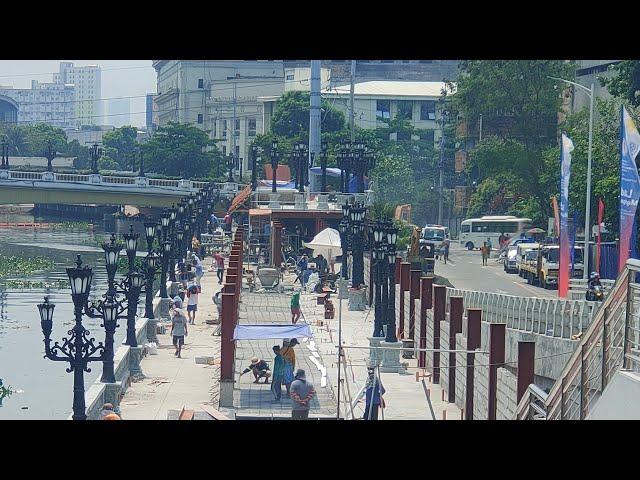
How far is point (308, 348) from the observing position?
80.2 ft

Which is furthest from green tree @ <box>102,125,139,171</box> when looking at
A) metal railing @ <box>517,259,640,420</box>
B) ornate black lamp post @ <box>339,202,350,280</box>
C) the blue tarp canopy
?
metal railing @ <box>517,259,640,420</box>

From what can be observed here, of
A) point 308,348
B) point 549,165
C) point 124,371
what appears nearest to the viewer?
point 124,371

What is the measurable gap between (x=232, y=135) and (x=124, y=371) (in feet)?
354

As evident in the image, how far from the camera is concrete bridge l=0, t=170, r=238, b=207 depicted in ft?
236

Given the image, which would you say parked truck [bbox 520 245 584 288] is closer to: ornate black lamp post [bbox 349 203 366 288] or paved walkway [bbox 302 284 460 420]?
ornate black lamp post [bbox 349 203 366 288]

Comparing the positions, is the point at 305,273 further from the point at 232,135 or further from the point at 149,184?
the point at 232,135

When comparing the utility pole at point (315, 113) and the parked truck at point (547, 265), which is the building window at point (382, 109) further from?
the parked truck at point (547, 265)

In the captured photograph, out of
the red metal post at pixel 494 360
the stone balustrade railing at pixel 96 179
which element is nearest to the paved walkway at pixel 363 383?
the red metal post at pixel 494 360

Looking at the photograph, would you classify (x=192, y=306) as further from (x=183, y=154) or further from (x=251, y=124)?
(x=251, y=124)

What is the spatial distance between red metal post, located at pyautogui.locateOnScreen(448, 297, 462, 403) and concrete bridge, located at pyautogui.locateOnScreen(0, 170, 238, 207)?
174ft

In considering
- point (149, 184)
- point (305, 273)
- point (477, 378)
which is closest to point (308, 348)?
point (477, 378)

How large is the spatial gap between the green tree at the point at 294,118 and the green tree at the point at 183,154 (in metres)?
6.40
